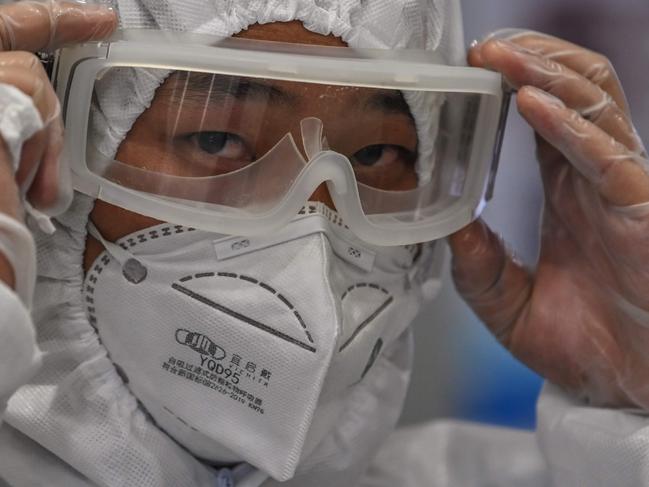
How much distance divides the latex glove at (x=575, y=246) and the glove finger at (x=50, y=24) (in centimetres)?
55

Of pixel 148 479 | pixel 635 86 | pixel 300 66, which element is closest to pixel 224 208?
pixel 300 66

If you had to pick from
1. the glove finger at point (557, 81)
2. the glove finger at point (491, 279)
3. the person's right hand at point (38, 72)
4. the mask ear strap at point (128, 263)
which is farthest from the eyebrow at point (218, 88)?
the glove finger at point (491, 279)

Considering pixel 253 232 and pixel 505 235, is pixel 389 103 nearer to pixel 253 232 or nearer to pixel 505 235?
pixel 253 232

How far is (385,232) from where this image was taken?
49.7 inches

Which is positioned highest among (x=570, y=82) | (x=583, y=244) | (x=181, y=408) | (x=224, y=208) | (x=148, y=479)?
(x=570, y=82)

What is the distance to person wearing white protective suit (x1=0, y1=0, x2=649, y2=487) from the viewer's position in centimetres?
114

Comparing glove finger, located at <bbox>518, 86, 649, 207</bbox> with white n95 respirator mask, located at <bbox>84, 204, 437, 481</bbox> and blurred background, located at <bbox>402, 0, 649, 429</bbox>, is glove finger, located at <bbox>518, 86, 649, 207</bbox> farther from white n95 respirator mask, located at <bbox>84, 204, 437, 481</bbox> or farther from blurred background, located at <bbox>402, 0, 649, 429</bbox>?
blurred background, located at <bbox>402, 0, 649, 429</bbox>

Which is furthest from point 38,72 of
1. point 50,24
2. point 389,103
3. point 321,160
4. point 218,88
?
point 389,103

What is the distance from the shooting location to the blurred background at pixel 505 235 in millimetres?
2010

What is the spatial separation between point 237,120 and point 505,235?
3.25ft

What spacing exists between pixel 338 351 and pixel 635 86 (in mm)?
1163

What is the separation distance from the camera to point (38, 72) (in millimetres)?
1001

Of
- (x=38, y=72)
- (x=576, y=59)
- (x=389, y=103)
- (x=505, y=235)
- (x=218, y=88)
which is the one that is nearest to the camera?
(x=38, y=72)

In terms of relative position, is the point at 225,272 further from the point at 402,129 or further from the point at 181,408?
the point at 402,129
